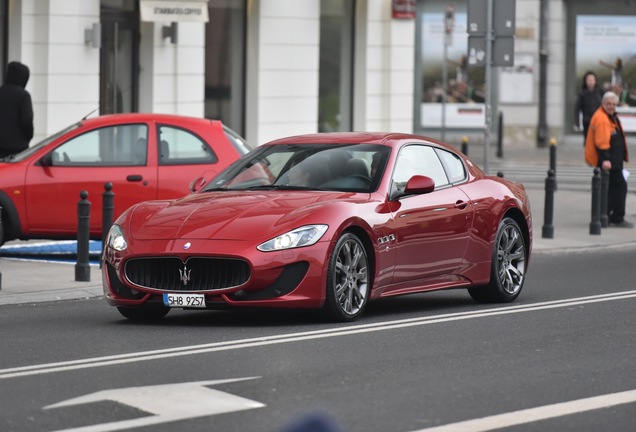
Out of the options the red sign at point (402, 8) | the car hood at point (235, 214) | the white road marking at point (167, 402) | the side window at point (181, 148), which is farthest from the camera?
the red sign at point (402, 8)

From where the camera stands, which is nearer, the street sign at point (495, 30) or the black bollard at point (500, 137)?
the street sign at point (495, 30)

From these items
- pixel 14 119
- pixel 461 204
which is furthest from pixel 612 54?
pixel 461 204

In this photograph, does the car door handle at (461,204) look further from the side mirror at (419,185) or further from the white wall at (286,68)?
the white wall at (286,68)

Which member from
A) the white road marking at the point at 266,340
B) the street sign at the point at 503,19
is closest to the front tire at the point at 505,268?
the white road marking at the point at 266,340

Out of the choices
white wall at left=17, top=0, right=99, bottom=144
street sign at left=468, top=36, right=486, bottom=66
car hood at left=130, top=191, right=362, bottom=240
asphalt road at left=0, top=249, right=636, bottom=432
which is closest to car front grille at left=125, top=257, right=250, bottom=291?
car hood at left=130, top=191, right=362, bottom=240

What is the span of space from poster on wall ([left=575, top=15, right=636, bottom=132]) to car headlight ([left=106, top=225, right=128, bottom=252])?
34056 mm

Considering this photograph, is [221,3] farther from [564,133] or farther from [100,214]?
[564,133]

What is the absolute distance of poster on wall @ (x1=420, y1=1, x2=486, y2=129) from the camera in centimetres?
4416

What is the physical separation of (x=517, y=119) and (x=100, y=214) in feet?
94.1

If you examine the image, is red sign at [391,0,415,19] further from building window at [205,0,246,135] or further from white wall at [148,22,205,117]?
white wall at [148,22,205,117]

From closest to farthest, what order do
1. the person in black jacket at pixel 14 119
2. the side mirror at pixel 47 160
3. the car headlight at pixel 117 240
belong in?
the car headlight at pixel 117 240, the side mirror at pixel 47 160, the person in black jacket at pixel 14 119

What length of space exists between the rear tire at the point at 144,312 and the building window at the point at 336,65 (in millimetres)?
18260

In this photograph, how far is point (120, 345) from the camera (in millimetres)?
9656

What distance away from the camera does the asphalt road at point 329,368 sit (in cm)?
710
